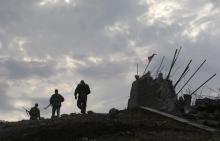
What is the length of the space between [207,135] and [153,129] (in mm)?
2223

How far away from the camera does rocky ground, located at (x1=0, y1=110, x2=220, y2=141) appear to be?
81.0ft

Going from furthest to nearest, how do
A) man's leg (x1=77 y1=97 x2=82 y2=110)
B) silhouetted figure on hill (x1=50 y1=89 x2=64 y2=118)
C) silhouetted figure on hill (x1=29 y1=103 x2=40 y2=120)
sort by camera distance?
1. silhouetted figure on hill (x1=29 y1=103 x2=40 y2=120)
2. silhouetted figure on hill (x1=50 y1=89 x2=64 y2=118)
3. man's leg (x1=77 y1=97 x2=82 y2=110)

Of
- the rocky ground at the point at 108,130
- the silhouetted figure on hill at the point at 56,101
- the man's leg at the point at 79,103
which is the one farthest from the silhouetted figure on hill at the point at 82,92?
the rocky ground at the point at 108,130

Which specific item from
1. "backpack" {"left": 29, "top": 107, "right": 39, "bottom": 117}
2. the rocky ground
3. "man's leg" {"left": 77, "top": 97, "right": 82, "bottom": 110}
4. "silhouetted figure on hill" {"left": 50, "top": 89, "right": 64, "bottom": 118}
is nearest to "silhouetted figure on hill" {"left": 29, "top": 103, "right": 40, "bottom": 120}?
"backpack" {"left": 29, "top": 107, "right": 39, "bottom": 117}

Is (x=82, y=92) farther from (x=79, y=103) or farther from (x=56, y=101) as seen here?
(x=56, y=101)

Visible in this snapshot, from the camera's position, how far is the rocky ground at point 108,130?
24.7m

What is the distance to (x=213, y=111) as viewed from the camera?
3381cm

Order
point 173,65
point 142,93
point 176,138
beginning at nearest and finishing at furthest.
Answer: point 176,138
point 142,93
point 173,65

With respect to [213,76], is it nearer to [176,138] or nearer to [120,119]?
[120,119]

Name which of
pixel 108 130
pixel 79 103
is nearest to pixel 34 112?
pixel 79 103

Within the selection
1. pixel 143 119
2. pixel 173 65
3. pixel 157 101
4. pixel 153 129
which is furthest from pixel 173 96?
pixel 153 129

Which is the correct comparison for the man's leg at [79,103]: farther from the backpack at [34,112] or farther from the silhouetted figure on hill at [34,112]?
the backpack at [34,112]

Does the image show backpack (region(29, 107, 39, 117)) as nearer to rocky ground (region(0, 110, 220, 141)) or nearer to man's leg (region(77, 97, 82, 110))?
man's leg (region(77, 97, 82, 110))

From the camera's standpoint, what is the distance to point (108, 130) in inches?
1033
